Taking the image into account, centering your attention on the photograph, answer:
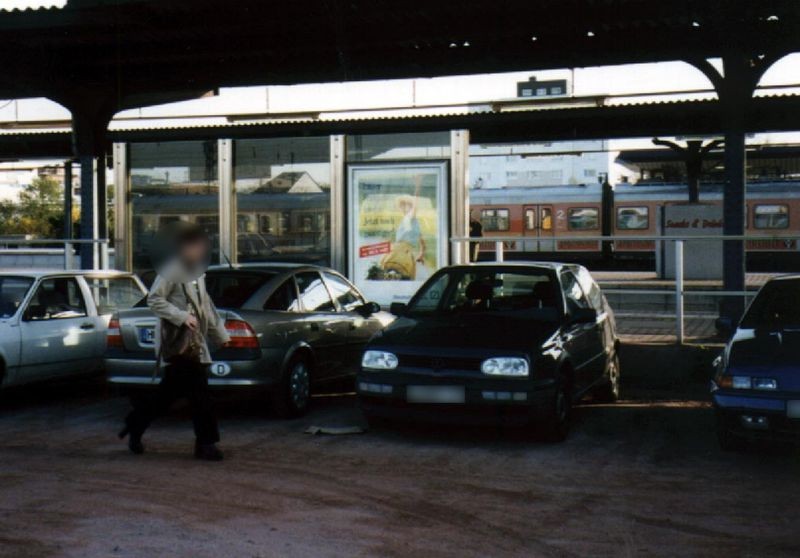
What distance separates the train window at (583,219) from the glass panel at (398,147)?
22.2 meters

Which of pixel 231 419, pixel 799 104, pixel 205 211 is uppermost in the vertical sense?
pixel 799 104

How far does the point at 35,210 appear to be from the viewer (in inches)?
2237

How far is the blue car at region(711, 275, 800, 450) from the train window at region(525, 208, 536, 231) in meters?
29.0

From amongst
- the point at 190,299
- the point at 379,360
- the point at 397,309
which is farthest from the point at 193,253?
the point at 397,309

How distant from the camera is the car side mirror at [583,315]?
8.34 metres

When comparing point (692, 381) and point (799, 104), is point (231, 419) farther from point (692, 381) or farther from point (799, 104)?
point (799, 104)

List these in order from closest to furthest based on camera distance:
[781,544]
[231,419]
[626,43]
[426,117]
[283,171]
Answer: [781,544], [231,419], [626,43], [283,171], [426,117]

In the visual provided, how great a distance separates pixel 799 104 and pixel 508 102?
6.87 metres

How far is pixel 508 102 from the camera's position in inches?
767

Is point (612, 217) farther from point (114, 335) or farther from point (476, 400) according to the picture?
point (476, 400)

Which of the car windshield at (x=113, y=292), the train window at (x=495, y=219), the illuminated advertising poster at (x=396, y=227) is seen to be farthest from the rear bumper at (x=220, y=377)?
the train window at (x=495, y=219)

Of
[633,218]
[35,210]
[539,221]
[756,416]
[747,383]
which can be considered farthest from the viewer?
[35,210]

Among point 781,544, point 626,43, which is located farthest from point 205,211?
point 781,544

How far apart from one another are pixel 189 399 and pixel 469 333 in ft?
7.64
